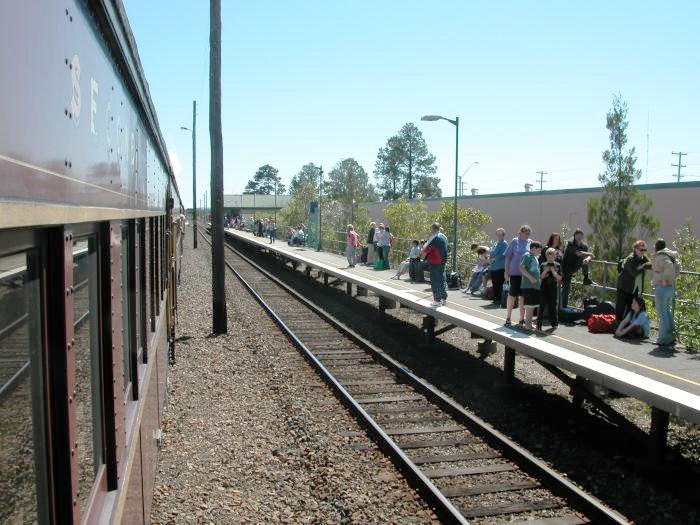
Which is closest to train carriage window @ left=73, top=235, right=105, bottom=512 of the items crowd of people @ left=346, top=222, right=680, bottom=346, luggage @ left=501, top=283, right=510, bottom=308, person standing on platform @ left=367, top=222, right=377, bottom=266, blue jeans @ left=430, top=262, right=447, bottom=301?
crowd of people @ left=346, top=222, right=680, bottom=346

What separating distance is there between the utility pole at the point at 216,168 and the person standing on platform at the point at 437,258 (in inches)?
156

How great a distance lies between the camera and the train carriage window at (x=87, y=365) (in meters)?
1.98

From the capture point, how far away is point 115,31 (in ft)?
7.93

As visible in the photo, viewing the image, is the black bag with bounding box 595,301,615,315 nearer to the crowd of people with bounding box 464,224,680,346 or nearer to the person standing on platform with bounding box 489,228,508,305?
the crowd of people with bounding box 464,224,680,346

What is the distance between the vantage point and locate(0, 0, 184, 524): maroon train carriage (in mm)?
1299

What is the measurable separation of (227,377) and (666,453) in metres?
5.78

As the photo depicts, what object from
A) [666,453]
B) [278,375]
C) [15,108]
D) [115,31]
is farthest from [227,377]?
[15,108]

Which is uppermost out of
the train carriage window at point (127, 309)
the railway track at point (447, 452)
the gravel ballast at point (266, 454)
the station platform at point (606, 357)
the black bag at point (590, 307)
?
the train carriage window at point (127, 309)

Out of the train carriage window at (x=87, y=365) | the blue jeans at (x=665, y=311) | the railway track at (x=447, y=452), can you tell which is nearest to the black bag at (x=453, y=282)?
the railway track at (x=447, y=452)

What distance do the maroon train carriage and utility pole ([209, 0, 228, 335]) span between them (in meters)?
10.6

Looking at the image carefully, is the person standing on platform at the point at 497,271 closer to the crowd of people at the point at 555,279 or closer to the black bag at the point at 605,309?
the crowd of people at the point at 555,279

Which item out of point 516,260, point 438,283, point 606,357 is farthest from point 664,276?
point 438,283

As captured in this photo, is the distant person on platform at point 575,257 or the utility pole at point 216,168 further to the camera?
the utility pole at point 216,168

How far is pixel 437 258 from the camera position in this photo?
12.0m
